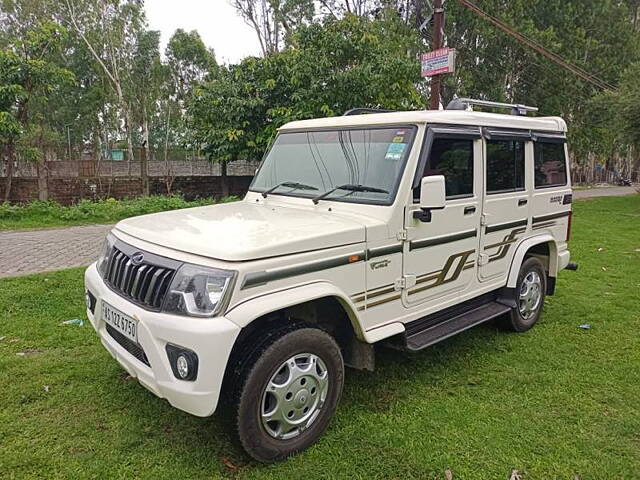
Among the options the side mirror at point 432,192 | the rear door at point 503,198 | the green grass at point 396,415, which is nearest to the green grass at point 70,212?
the green grass at point 396,415

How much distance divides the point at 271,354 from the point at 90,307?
60.8 inches

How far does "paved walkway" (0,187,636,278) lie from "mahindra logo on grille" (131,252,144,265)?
4.41m

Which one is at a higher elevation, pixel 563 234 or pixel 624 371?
pixel 563 234

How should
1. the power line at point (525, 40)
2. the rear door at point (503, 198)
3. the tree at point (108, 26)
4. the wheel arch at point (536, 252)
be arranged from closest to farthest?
the rear door at point (503, 198) → the wheel arch at point (536, 252) → the power line at point (525, 40) → the tree at point (108, 26)

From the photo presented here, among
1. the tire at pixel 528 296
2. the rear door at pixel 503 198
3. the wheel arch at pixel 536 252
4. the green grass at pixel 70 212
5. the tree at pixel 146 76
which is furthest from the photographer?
the tree at pixel 146 76

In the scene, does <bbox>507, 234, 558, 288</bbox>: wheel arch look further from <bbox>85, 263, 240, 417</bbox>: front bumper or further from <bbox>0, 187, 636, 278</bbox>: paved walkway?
<bbox>0, 187, 636, 278</bbox>: paved walkway

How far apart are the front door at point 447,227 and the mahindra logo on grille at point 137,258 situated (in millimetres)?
1736

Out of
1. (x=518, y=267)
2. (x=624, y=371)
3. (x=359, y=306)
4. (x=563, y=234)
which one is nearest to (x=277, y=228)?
(x=359, y=306)

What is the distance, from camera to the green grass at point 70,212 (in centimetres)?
1083

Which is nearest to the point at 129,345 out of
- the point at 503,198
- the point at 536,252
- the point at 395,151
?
the point at 395,151

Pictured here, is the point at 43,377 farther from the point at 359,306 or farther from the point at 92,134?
the point at 92,134

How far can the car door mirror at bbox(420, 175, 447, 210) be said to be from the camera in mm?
3145

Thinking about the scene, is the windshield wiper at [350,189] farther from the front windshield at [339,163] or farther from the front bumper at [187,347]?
the front bumper at [187,347]

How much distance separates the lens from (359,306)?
3146 mm
